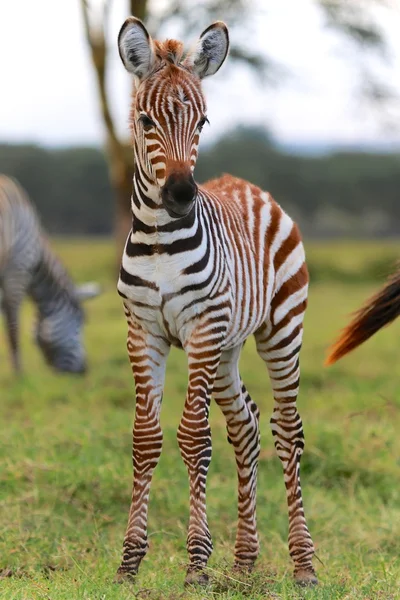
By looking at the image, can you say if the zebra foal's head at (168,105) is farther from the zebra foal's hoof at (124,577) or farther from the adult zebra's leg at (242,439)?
the zebra foal's hoof at (124,577)

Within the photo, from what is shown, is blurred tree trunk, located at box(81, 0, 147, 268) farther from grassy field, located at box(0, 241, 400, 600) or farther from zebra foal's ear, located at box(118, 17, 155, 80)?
zebra foal's ear, located at box(118, 17, 155, 80)

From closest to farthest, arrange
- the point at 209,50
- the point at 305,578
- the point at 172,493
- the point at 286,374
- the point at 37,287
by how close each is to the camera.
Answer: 1. the point at 209,50
2. the point at 305,578
3. the point at 286,374
4. the point at 172,493
5. the point at 37,287

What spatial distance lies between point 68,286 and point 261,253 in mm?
7186

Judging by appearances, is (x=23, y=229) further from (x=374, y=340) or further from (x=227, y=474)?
(x=227, y=474)

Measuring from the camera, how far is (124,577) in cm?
359

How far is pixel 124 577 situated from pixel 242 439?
3.02 ft

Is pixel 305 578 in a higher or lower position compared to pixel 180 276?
lower

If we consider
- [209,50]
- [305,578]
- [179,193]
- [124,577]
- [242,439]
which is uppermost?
[209,50]

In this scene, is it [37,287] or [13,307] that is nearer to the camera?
[13,307]

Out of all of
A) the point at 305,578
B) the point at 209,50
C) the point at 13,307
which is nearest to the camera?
the point at 209,50

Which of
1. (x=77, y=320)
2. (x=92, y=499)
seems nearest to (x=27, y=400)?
(x=77, y=320)

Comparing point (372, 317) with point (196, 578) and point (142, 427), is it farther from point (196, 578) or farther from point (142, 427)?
point (196, 578)

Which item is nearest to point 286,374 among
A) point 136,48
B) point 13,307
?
point 136,48

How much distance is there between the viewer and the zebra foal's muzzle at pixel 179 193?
10.8 ft
